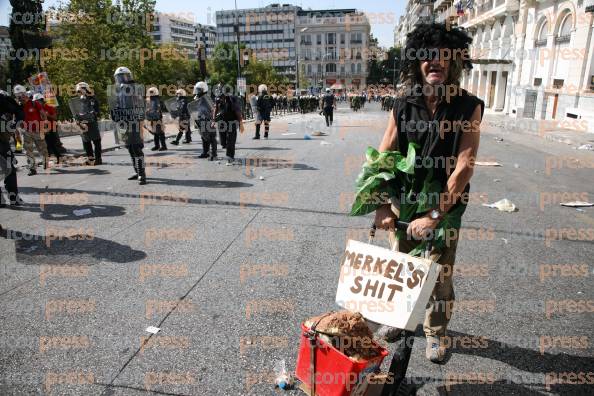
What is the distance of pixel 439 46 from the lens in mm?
2432

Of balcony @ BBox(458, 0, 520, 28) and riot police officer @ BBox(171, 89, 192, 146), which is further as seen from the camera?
balcony @ BBox(458, 0, 520, 28)

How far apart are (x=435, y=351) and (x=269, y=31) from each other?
152 meters

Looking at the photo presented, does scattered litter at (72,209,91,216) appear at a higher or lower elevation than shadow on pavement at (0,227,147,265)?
higher

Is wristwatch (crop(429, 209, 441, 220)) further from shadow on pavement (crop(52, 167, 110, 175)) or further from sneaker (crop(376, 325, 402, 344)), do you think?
shadow on pavement (crop(52, 167, 110, 175))

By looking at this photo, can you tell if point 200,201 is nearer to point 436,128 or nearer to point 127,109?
point 127,109

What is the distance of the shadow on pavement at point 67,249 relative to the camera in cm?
459

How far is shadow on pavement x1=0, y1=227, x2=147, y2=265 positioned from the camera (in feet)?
15.1

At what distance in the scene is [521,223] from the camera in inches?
225

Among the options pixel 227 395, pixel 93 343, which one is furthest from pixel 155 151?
pixel 227 395

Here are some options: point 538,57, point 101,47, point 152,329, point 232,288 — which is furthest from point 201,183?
point 538,57

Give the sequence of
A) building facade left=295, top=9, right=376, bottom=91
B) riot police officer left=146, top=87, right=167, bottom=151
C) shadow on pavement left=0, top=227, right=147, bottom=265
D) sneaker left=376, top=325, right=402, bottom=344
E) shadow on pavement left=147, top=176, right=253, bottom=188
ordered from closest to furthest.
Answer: sneaker left=376, top=325, right=402, bottom=344
shadow on pavement left=0, top=227, right=147, bottom=265
shadow on pavement left=147, top=176, right=253, bottom=188
riot police officer left=146, top=87, right=167, bottom=151
building facade left=295, top=9, right=376, bottom=91

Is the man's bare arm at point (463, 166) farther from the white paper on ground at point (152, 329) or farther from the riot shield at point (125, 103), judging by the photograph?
the riot shield at point (125, 103)

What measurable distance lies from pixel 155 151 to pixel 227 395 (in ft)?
39.5

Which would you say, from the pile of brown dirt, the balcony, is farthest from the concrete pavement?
the balcony
